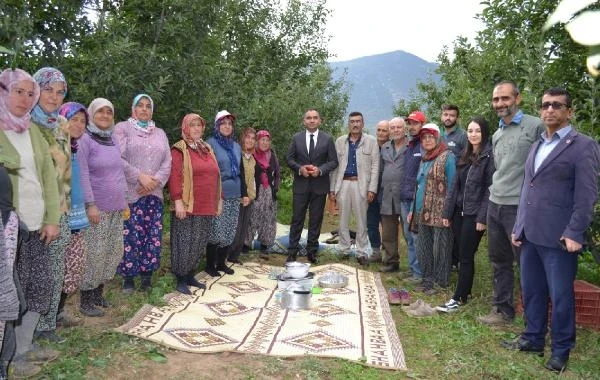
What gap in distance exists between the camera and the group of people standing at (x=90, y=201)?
343 centimetres

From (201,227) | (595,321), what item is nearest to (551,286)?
(595,321)

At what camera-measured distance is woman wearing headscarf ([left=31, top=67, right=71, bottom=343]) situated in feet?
12.7

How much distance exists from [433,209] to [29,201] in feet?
14.1

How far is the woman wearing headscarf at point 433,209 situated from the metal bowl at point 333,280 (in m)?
1.00

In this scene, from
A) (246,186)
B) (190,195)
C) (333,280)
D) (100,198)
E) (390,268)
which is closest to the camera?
(100,198)

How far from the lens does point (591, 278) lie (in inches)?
254

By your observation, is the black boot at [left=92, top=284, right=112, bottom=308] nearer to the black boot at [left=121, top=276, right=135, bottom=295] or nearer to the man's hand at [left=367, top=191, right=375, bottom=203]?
the black boot at [left=121, top=276, right=135, bottom=295]

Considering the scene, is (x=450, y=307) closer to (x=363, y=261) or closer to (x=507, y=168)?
(x=507, y=168)

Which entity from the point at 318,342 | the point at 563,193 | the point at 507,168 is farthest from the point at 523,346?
the point at 318,342

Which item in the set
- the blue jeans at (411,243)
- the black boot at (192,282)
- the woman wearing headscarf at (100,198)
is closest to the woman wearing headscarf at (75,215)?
the woman wearing headscarf at (100,198)

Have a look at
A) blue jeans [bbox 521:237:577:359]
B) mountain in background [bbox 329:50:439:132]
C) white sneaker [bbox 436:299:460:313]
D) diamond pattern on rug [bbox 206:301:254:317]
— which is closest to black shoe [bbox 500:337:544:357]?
blue jeans [bbox 521:237:577:359]

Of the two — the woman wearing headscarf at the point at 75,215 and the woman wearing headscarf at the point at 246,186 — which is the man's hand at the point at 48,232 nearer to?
the woman wearing headscarf at the point at 75,215

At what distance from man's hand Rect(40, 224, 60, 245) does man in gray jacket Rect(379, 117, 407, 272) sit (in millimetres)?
4610

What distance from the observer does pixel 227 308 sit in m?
5.36
